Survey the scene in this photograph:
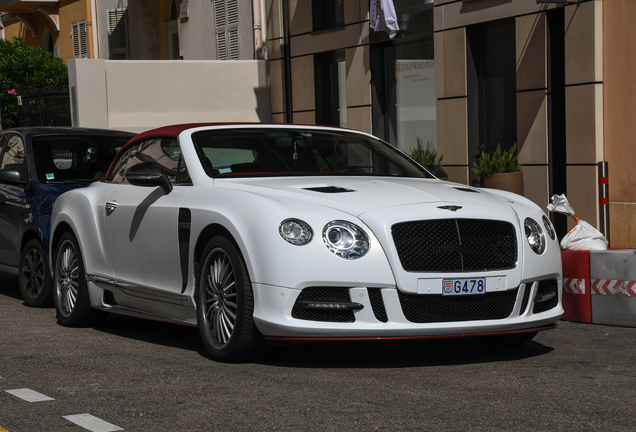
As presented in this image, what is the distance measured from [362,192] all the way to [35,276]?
14.1ft

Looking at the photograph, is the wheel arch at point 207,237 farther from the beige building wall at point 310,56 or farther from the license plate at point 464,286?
the beige building wall at point 310,56

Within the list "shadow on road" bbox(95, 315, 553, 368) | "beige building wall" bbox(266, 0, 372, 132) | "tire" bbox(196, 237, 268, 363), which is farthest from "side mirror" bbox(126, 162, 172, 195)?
"beige building wall" bbox(266, 0, 372, 132)

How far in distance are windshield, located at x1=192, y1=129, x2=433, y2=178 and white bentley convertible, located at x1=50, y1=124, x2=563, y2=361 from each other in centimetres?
1

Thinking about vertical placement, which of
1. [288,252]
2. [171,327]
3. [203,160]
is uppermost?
[203,160]

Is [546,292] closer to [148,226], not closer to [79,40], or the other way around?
[148,226]

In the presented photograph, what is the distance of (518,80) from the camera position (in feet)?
45.4

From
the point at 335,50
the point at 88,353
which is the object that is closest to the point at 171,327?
the point at 88,353

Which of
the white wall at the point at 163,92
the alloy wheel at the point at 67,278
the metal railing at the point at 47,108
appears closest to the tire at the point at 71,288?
the alloy wheel at the point at 67,278

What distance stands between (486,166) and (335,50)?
229 inches

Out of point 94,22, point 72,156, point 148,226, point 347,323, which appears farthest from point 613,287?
point 94,22

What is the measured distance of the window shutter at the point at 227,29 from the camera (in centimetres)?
2261

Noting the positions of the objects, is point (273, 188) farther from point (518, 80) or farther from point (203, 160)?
point (518, 80)

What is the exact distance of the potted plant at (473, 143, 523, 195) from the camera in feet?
44.6

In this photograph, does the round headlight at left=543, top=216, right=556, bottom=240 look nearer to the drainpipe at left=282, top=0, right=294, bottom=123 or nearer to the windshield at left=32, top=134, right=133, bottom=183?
the windshield at left=32, top=134, right=133, bottom=183
